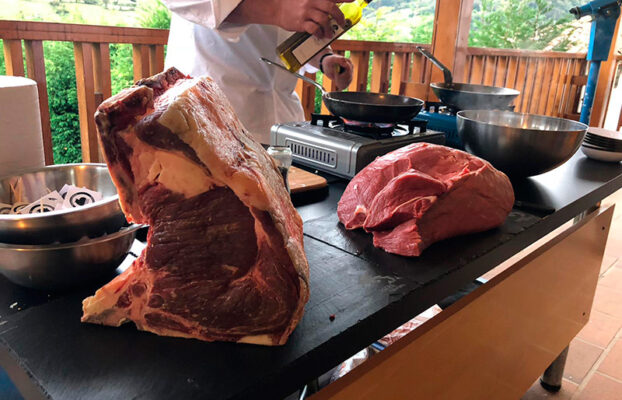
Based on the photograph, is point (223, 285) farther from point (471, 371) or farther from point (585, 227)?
point (585, 227)

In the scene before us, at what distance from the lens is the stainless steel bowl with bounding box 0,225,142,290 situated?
85 cm

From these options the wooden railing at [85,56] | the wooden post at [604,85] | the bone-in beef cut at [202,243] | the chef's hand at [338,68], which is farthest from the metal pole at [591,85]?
the bone-in beef cut at [202,243]

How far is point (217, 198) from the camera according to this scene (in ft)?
2.49

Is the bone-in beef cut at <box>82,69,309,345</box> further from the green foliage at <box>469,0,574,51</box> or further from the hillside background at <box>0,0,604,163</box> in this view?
the green foliage at <box>469,0,574,51</box>

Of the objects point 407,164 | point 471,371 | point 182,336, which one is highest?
point 407,164

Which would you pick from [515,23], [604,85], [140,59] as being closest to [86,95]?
[140,59]

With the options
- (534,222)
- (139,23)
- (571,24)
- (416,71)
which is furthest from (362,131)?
(571,24)

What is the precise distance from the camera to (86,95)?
109 inches

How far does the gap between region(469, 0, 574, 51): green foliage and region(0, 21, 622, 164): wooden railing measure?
118 millimetres

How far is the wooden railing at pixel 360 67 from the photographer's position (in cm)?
250

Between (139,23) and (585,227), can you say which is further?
(139,23)

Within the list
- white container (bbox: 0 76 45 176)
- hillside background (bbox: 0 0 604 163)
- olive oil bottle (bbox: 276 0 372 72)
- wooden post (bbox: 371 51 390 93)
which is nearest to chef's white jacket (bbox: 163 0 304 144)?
olive oil bottle (bbox: 276 0 372 72)

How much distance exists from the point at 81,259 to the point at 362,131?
3.66ft

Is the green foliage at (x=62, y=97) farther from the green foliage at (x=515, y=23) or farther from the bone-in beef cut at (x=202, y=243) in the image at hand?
the green foliage at (x=515, y=23)
